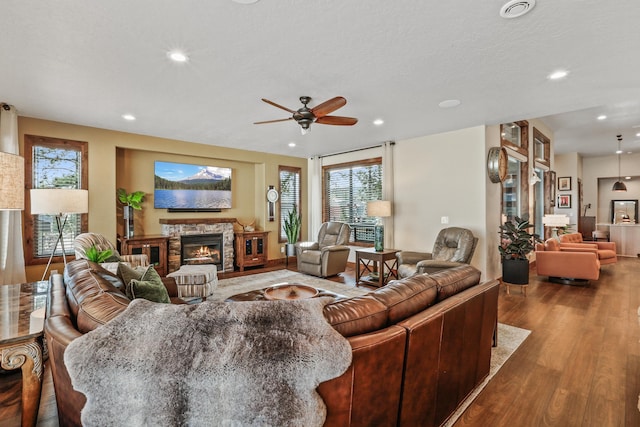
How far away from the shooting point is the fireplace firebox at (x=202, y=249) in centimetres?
581

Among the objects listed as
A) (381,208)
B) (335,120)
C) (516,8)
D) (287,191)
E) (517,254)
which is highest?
(516,8)

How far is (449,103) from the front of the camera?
3.72 m

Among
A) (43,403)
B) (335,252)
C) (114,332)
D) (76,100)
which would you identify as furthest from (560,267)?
(76,100)

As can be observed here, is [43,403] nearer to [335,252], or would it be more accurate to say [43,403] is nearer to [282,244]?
[335,252]

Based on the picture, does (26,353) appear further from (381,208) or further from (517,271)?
(517,271)

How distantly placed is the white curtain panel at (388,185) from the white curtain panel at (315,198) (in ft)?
6.15

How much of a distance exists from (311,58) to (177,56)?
1143 mm

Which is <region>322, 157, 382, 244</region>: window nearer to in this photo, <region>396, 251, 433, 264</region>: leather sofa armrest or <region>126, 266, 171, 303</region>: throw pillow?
<region>396, 251, 433, 264</region>: leather sofa armrest

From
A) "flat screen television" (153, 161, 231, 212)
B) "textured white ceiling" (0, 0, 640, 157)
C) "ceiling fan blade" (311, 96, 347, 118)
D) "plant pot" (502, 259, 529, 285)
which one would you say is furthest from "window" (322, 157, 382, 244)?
"ceiling fan blade" (311, 96, 347, 118)

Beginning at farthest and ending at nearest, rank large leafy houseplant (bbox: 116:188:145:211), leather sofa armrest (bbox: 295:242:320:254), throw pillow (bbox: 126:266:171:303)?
1. leather sofa armrest (bbox: 295:242:320:254)
2. large leafy houseplant (bbox: 116:188:145:211)
3. throw pillow (bbox: 126:266:171:303)

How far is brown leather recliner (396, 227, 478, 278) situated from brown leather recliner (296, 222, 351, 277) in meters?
1.25

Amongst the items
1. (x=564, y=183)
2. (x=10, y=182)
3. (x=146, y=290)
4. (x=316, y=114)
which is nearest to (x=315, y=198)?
(x=316, y=114)

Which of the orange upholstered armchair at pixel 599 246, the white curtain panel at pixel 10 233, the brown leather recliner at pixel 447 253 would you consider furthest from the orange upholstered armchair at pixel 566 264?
the white curtain panel at pixel 10 233

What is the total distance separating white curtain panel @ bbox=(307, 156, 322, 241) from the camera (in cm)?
733
